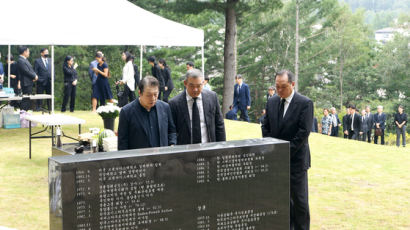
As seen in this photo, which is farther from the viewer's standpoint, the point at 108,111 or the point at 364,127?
the point at 364,127

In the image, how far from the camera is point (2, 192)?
788 centimetres

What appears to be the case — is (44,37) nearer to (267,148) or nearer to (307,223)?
(307,223)

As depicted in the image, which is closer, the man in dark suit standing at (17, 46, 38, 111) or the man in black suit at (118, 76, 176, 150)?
the man in black suit at (118, 76, 176, 150)

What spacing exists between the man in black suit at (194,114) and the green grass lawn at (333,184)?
2.03 meters

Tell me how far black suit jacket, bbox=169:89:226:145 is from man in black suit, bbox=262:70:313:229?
554 millimetres

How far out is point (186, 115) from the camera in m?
5.44

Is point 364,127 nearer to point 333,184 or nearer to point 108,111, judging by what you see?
point 333,184

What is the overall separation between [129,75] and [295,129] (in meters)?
9.66

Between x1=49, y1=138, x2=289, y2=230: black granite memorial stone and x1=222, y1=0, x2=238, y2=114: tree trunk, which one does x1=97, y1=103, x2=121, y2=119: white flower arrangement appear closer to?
x1=49, y1=138, x2=289, y2=230: black granite memorial stone

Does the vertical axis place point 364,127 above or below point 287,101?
below

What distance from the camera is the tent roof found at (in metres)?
10.9

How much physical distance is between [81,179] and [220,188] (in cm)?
93

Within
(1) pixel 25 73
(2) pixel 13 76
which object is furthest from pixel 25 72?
(2) pixel 13 76

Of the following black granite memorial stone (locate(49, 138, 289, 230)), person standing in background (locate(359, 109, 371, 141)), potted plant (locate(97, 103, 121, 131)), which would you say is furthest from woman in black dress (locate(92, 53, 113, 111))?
black granite memorial stone (locate(49, 138, 289, 230))
